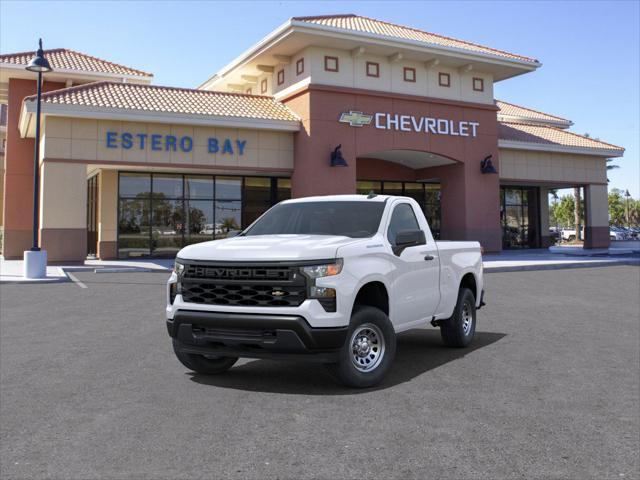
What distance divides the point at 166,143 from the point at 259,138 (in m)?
4.02

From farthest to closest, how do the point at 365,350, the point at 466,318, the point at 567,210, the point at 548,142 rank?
the point at 567,210 < the point at 548,142 < the point at 466,318 < the point at 365,350

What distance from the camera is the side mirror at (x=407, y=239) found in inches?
242

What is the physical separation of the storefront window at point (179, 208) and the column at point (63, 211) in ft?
14.3

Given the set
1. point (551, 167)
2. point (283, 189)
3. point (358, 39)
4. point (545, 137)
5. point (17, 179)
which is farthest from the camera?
point (545, 137)

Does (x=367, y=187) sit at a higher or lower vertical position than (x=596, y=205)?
higher

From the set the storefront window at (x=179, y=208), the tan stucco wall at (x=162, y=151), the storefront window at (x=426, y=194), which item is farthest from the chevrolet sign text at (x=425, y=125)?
the storefront window at (x=179, y=208)

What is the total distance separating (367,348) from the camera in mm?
5926

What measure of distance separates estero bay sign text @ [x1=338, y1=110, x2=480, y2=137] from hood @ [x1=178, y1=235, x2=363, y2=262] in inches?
803

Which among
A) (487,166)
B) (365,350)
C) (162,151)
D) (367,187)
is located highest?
(487,166)

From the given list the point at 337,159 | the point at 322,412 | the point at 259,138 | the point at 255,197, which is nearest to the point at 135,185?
the point at 255,197

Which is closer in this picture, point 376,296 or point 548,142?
point 376,296

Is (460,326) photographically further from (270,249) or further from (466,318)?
(270,249)

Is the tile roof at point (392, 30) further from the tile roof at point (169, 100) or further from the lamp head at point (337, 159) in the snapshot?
the lamp head at point (337, 159)

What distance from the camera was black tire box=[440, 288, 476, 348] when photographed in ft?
25.6
